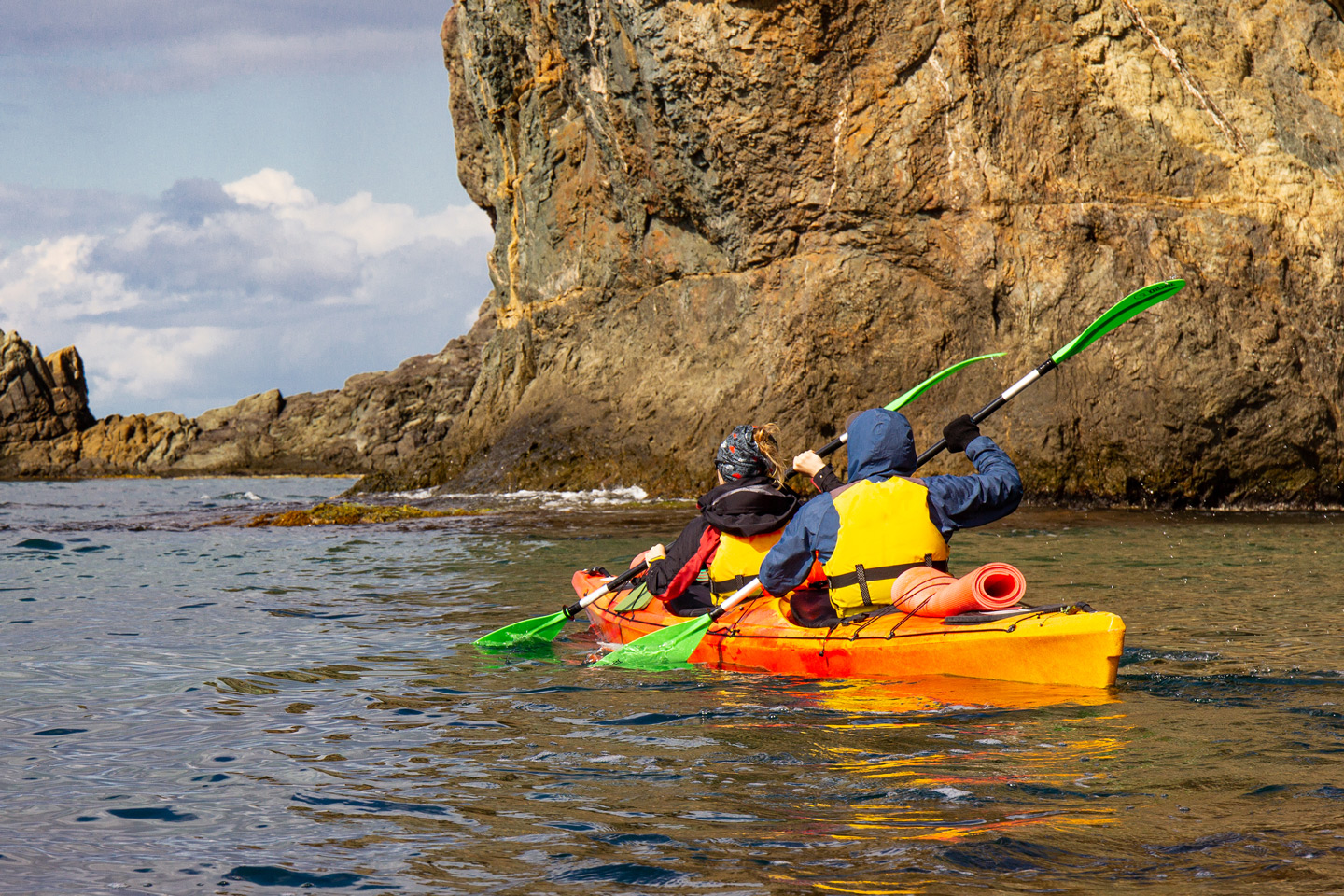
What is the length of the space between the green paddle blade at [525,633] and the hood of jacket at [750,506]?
1.59 meters

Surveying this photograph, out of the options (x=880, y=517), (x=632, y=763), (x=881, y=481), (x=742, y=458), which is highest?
(x=742, y=458)

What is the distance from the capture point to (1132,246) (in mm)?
17812

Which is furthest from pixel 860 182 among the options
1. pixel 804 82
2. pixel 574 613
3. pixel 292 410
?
pixel 292 410

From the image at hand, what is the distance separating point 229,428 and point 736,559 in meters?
62.1

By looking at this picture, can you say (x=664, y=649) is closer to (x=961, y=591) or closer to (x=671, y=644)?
(x=671, y=644)

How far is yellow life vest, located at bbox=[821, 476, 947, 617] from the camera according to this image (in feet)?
19.3

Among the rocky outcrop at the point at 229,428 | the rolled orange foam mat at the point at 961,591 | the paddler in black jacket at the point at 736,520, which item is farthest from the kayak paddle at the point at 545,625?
the rocky outcrop at the point at 229,428

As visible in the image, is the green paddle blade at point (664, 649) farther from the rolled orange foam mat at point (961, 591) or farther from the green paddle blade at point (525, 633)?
the rolled orange foam mat at point (961, 591)

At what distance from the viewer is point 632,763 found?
4363 millimetres

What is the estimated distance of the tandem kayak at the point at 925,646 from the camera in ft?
17.4

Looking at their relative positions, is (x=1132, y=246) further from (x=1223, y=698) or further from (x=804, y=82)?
(x=1223, y=698)

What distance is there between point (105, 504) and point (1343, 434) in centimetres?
2680

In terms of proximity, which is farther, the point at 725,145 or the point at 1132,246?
the point at 725,145

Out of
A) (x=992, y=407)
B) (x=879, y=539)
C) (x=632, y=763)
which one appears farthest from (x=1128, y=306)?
(x=632, y=763)
